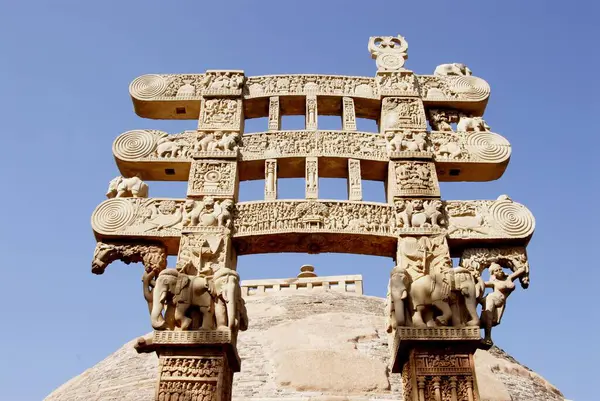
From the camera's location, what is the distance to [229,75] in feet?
35.7

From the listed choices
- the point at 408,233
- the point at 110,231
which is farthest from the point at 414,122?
the point at 110,231

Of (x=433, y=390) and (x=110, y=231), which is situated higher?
(x=110, y=231)

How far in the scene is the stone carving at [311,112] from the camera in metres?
10.2

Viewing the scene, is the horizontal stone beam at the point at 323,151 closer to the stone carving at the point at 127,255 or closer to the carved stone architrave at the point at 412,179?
the carved stone architrave at the point at 412,179

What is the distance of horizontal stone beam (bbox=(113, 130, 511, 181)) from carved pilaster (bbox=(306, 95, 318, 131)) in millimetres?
234

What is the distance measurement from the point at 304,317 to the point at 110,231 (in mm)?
12536

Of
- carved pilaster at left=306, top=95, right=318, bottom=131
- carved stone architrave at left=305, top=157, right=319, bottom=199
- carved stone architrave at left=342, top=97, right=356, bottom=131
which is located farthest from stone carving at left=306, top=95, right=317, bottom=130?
carved stone architrave at left=305, top=157, right=319, bottom=199

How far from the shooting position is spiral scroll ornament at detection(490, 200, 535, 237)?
348 inches

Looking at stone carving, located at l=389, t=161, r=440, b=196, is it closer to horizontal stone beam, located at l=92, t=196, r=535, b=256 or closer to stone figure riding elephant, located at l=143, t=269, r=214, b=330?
horizontal stone beam, located at l=92, t=196, r=535, b=256

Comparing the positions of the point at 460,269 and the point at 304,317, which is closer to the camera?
the point at 460,269

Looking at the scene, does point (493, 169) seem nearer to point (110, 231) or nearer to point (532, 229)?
point (532, 229)

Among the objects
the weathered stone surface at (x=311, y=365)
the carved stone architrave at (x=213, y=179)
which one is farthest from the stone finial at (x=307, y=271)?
the carved stone architrave at (x=213, y=179)

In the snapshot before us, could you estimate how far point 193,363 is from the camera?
25.2 ft

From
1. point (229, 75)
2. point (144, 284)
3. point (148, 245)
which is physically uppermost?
point (229, 75)
